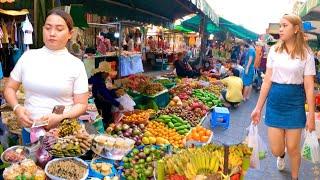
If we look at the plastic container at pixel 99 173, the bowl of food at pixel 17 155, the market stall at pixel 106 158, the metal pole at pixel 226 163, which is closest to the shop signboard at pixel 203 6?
the market stall at pixel 106 158

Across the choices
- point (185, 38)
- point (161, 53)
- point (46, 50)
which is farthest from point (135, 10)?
point (185, 38)

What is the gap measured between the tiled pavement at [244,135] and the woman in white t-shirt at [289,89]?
651mm

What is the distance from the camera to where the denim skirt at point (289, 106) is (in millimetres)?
4250

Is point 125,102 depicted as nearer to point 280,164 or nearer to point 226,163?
point 280,164

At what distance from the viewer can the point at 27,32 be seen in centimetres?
564

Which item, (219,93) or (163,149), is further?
(219,93)

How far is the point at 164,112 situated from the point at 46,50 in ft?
15.8

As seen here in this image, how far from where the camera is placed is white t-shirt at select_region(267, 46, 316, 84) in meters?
4.09

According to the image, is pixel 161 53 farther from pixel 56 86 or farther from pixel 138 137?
pixel 56 86

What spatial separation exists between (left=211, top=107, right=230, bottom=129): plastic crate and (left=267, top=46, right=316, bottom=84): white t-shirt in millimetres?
3850

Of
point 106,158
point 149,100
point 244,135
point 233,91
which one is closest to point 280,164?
point 244,135

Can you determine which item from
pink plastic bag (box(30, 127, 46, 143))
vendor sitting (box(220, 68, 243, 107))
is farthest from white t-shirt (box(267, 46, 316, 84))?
vendor sitting (box(220, 68, 243, 107))

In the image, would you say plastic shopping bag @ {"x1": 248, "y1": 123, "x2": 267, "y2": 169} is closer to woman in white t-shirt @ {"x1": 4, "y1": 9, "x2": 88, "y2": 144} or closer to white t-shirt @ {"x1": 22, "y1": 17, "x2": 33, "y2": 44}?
woman in white t-shirt @ {"x1": 4, "y1": 9, "x2": 88, "y2": 144}

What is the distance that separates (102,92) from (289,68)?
3477 mm
